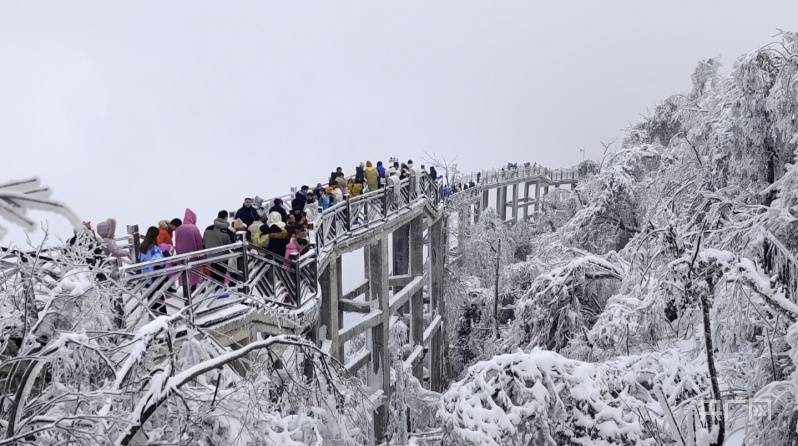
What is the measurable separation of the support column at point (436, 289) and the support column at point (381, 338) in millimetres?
5541

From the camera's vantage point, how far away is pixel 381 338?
718 inches

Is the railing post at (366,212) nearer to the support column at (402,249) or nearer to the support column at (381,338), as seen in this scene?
the support column at (381,338)

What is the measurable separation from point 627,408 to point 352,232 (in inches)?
359

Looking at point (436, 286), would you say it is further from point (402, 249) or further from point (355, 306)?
point (355, 306)

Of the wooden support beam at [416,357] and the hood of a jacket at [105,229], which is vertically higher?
the hood of a jacket at [105,229]

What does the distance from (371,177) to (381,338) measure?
5608mm

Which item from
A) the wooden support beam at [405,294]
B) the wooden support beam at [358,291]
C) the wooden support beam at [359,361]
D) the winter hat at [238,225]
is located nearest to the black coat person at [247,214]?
the winter hat at [238,225]

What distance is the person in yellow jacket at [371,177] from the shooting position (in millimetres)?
15391

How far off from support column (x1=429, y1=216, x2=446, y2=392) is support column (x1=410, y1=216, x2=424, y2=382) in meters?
1.91

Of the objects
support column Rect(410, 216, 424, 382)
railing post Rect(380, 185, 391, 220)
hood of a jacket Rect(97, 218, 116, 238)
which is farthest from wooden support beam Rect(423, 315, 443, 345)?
hood of a jacket Rect(97, 218, 116, 238)

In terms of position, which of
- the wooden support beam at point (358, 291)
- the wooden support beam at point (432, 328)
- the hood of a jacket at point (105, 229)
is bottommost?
the wooden support beam at point (432, 328)

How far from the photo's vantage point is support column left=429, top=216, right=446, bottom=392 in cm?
2423

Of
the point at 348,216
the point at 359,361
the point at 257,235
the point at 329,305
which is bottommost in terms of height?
the point at 359,361

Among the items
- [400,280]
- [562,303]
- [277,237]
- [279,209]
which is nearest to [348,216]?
[279,209]
